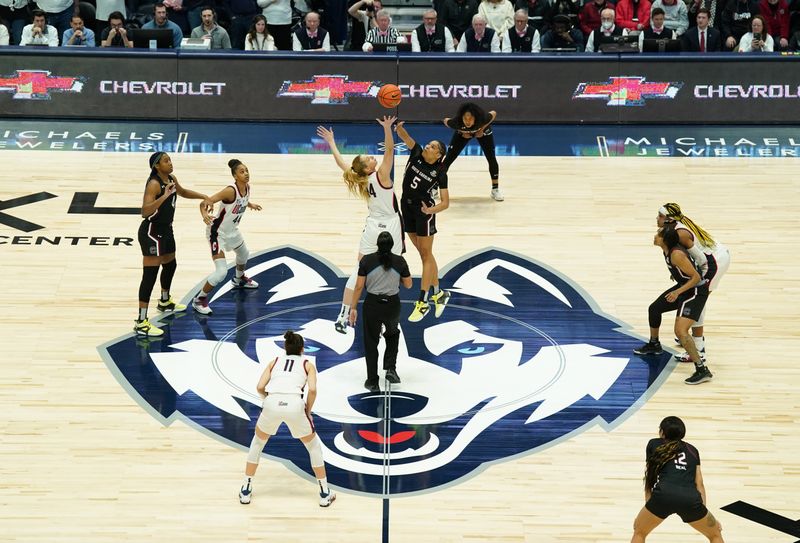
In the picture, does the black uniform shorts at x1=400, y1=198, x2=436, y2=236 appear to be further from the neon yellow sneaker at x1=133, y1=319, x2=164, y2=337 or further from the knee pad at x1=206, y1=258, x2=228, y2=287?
the neon yellow sneaker at x1=133, y1=319, x2=164, y2=337

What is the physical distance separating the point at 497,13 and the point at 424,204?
995 centimetres

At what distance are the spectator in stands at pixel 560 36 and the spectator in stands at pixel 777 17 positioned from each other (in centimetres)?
372

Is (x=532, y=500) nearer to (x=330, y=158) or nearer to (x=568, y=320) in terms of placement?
(x=568, y=320)

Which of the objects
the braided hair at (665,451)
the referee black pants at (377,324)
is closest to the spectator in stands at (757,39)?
the referee black pants at (377,324)

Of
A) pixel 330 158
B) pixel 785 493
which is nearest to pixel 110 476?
pixel 785 493

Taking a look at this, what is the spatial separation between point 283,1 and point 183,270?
9140mm

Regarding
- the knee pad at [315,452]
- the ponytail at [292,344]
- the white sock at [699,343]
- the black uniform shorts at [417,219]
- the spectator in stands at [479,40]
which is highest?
the spectator in stands at [479,40]

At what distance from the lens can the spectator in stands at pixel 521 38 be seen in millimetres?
23297

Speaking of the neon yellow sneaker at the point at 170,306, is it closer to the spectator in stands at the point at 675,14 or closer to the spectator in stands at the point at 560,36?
the spectator in stands at the point at 560,36

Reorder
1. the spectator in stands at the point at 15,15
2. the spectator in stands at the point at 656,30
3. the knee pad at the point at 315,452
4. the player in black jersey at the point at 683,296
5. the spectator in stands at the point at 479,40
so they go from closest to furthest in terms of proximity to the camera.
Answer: the knee pad at the point at 315,452 < the player in black jersey at the point at 683,296 < the spectator in stands at the point at 479,40 < the spectator in stands at the point at 656,30 < the spectator in stands at the point at 15,15

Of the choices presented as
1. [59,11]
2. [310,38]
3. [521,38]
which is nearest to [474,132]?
[521,38]

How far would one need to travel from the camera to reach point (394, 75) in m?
22.1

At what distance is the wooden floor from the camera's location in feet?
37.6

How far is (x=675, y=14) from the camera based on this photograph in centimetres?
2441
